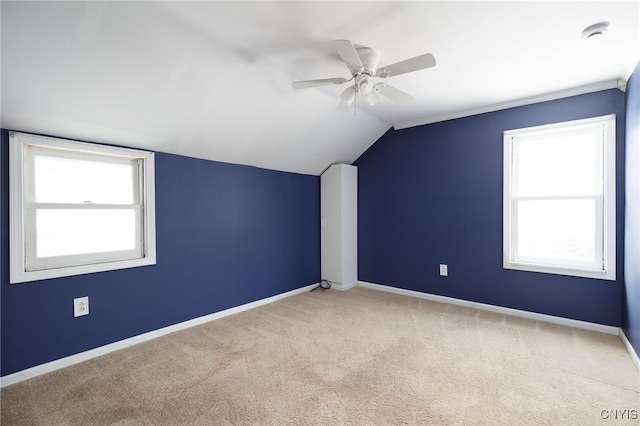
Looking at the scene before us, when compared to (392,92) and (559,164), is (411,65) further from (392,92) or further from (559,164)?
(559,164)

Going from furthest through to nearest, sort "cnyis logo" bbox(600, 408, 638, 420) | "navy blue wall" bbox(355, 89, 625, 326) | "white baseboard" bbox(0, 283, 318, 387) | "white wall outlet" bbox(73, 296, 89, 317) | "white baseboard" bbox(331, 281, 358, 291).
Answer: "white baseboard" bbox(331, 281, 358, 291), "navy blue wall" bbox(355, 89, 625, 326), "white wall outlet" bbox(73, 296, 89, 317), "white baseboard" bbox(0, 283, 318, 387), "cnyis logo" bbox(600, 408, 638, 420)

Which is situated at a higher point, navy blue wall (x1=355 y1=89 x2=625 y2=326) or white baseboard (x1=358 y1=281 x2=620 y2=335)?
navy blue wall (x1=355 y1=89 x2=625 y2=326)

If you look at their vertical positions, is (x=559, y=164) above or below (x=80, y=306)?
above

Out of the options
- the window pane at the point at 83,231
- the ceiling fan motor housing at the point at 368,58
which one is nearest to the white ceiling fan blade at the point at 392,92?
the ceiling fan motor housing at the point at 368,58

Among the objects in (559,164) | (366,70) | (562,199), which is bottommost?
(562,199)

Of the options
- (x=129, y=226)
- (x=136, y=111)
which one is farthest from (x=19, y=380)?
(x=136, y=111)

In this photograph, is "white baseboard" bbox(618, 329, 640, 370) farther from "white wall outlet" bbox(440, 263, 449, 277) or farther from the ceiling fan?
the ceiling fan

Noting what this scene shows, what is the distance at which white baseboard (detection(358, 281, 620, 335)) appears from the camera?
283 centimetres

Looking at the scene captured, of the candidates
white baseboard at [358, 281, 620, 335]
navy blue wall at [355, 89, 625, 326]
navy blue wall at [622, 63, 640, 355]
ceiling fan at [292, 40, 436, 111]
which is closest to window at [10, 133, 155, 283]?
ceiling fan at [292, 40, 436, 111]

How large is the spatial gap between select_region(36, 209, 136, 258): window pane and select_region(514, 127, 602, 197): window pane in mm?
3980

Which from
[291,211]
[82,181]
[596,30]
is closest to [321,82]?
[596,30]

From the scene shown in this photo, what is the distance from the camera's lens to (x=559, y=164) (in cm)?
312

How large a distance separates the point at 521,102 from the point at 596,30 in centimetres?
133

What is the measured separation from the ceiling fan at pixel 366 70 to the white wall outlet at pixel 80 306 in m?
2.33
